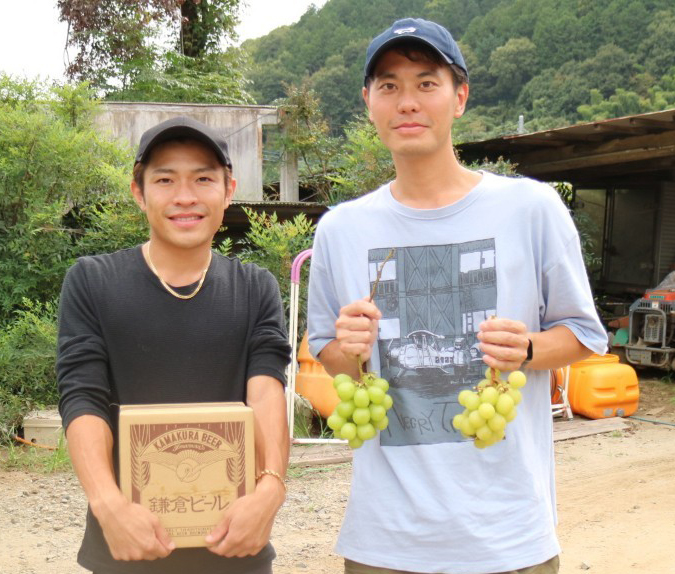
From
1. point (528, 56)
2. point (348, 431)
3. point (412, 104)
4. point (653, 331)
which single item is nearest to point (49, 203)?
point (412, 104)

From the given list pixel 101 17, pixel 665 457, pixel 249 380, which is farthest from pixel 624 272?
pixel 249 380

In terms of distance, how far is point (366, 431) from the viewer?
6.17 ft

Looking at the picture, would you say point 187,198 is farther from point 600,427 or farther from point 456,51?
point 600,427

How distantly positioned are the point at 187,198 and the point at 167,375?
0.46 meters

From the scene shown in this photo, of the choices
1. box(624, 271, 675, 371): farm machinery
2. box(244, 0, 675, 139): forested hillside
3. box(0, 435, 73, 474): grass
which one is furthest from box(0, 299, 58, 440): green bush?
box(244, 0, 675, 139): forested hillside

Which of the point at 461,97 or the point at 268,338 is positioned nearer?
the point at 268,338

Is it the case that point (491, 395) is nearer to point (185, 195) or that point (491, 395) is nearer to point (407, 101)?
point (407, 101)

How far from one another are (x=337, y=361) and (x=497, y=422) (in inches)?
20.0

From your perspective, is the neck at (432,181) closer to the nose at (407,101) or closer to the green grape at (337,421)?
the nose at (407,101)

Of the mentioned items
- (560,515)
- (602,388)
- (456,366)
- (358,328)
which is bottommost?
(560,515)

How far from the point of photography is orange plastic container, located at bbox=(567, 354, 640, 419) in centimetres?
777

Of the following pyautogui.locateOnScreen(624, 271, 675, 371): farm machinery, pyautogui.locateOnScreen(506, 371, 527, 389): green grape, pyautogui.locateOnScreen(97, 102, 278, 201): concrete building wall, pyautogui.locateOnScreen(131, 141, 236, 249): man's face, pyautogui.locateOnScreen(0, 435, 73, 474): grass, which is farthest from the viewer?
pyautogui.locateOnScreen(97, 102, 278, 201): concrete building wall

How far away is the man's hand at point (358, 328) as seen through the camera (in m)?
1.84

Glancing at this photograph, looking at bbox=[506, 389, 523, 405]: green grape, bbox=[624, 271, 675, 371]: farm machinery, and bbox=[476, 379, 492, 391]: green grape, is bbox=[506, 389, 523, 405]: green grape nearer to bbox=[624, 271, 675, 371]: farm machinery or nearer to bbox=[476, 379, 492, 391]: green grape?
bbox=[476, 379, 492, 391]: green grape
